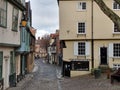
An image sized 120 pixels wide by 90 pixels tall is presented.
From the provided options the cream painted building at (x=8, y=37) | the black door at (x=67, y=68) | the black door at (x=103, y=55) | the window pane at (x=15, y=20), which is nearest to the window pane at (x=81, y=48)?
the black door at (x=67, y=68)

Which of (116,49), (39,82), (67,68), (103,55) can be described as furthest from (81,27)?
(39,82)

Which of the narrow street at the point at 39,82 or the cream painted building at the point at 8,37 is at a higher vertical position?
the cream painted building at the point at 8,37

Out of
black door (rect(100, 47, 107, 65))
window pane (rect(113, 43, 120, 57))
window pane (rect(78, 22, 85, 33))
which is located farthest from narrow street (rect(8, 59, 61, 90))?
window pane (rect(113, 43, 120, 57))

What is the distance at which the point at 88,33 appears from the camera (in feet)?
138

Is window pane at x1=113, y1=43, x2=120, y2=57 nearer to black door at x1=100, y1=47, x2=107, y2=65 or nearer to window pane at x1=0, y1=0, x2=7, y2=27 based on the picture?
black door at x1=100, y1=47, x2=107, y2=65

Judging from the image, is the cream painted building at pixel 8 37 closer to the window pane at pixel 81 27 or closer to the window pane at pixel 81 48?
the window pane at pixel 81 27

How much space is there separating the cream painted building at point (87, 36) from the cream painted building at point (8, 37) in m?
10.2

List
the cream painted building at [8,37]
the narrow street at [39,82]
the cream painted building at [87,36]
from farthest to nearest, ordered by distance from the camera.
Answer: the cream painted building at [87,36] < the narrow street at [39,82] < the cream painted building at [8,37]

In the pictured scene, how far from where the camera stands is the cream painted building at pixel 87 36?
41.7 metres

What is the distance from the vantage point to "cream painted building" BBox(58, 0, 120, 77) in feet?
137

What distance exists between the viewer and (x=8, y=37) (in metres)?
27.3

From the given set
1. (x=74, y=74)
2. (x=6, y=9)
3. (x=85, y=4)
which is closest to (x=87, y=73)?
(x=74, y=74)

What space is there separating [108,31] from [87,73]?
535 centimetres

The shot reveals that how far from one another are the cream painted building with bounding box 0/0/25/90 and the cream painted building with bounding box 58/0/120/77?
10163 millimetres
